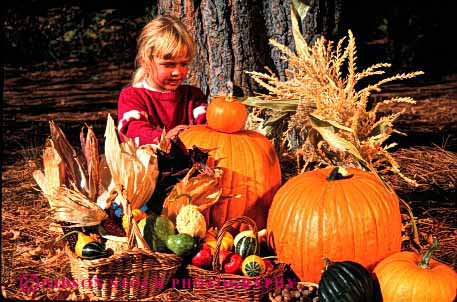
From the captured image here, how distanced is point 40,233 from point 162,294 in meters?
1.12

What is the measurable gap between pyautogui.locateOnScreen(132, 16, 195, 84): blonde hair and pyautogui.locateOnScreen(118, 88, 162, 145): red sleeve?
0.70 feet

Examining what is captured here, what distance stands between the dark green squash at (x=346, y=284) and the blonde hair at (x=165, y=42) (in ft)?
5.47

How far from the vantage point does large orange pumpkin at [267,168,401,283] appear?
2.93 m

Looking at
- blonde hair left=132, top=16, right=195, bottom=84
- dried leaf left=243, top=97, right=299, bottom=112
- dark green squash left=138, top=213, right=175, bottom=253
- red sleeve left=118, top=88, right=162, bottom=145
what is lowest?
dark green squash left=138, top=213, right=175, bottom=253

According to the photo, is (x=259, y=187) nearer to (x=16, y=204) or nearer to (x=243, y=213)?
(x=243, y=213)

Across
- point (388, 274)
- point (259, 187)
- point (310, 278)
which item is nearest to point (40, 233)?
point (259, 187)

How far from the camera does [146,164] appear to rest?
3145 mm

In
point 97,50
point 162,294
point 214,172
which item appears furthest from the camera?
point 97,50

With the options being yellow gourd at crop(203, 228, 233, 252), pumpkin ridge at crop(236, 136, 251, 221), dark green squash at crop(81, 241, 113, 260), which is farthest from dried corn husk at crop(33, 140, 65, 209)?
pumpkin ridge at crop(236, 136, 251, 221)

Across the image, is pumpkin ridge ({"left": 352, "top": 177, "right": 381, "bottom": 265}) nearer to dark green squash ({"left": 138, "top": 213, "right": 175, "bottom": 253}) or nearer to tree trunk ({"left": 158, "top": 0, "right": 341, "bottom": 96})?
dark green squash ({"left": 138, "top": 213, "right": 175, "bottom": 253})

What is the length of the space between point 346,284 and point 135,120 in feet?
5.63

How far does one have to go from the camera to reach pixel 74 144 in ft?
19.0

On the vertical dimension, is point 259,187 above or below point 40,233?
above

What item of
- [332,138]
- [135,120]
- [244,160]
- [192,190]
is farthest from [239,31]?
[192,190]
